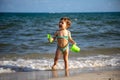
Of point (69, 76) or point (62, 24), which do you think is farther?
point (62, 24)

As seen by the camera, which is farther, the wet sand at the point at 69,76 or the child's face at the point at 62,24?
the child's face at the point at 62,24

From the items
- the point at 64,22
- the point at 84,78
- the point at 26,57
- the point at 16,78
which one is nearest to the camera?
the point at 84,78

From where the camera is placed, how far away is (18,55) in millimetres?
8391

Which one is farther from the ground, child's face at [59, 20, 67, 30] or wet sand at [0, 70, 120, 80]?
child's face at [59, 20, 67, 30]

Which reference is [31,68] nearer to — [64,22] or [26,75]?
[26,75]

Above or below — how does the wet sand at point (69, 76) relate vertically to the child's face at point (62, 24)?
below

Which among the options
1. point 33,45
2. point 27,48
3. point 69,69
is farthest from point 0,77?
point 33,45

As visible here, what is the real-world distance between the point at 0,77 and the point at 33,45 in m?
5.23

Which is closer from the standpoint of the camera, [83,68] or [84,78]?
[84,78]

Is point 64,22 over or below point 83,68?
over

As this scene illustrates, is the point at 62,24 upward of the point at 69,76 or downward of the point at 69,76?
upward

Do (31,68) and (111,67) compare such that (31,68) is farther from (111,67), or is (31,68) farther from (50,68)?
(111,67)

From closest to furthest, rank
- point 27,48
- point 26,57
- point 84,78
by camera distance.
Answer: point 84,78 < point 26,57 < point 27,48

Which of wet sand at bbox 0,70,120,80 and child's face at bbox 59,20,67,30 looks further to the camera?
child's face at bbox 59,20,67,30
